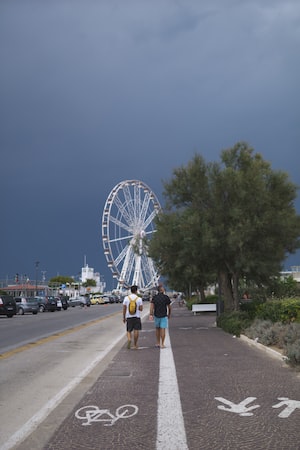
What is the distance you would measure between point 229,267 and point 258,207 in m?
2.72

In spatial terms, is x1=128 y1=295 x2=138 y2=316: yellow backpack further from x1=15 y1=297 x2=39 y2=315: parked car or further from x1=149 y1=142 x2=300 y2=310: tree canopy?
x1=15 y1=297 x2=39 y2=315: parked car

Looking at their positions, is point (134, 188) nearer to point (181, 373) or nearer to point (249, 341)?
point (249, 341)

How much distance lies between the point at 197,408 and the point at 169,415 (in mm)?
548

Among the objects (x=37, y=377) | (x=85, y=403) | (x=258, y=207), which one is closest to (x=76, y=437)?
(x=85, y=403)

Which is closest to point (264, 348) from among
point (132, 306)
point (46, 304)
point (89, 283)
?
point (132, 306)

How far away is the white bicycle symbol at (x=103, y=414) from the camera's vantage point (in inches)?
263

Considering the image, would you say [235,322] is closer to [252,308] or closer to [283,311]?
[252,308]

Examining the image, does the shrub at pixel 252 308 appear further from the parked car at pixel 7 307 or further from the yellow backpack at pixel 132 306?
the parked car at pixel 7 307

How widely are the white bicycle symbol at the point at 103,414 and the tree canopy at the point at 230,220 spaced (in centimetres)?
1353

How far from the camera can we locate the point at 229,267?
22.1m

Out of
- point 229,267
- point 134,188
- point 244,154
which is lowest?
point 229,267

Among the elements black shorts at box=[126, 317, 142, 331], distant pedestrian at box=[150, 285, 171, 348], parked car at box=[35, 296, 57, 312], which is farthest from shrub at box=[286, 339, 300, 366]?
parked car at box=[35, 296, 57, 312]

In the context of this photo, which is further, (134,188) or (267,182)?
(134,188)

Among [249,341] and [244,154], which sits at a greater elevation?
[244,154]
